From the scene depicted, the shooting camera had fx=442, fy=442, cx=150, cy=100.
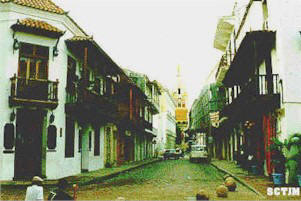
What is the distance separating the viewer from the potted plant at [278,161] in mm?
16955

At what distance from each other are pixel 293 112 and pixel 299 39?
303 cm

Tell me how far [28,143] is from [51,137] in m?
1.25

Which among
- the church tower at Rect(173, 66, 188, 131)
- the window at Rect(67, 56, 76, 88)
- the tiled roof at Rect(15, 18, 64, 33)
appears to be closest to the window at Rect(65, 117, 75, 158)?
the window at Rect(67, 56, 76, 88)

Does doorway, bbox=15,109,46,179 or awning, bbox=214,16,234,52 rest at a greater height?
awning, bbox=214,16,234,52

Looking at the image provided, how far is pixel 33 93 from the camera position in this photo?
19844 mm

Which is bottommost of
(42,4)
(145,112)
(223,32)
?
(145,112)

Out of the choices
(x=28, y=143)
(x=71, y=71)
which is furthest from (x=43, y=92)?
(x=71, y=71)

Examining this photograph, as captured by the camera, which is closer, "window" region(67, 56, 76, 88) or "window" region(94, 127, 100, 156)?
"window" region(67, 56, 76, 88)

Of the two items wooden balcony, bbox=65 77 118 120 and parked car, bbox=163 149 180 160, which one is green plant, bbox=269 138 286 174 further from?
parked car, bbox=163 149 180 160

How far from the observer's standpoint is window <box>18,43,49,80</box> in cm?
1995

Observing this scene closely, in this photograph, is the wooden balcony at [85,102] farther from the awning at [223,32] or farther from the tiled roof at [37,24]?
the awning at [223,32]

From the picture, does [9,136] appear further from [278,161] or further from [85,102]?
[278,161]

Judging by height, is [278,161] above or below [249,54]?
below

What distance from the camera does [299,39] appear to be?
59.9ft
